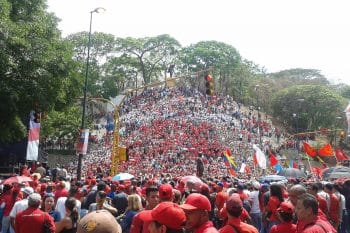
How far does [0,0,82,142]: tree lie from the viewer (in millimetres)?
18766

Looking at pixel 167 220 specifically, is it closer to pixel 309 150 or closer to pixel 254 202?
pixel 254 202

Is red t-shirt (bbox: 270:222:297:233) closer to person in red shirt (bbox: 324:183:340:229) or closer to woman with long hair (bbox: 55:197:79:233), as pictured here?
woman with long hair (bbox: 55:197:79:233)

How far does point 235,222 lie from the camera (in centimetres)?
462

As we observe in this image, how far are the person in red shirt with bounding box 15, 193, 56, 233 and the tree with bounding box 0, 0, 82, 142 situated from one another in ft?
41.7

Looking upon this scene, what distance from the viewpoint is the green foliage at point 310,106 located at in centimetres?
7125

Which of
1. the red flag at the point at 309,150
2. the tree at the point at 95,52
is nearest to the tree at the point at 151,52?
the tree at the point at 95,52

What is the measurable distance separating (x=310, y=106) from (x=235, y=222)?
7095 centimetres

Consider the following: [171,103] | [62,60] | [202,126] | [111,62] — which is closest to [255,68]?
[111,62]

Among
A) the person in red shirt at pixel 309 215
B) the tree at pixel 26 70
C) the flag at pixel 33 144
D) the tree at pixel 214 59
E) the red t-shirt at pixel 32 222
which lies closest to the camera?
the person in red shirt at pixel 309 215

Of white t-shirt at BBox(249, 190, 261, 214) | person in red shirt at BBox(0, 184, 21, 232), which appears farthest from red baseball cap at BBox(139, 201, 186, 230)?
white t-shirt at BBox(249, 190, 261, 214)

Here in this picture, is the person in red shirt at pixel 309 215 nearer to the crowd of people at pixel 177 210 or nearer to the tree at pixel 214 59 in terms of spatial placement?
the crowd of people at pixel 177 210

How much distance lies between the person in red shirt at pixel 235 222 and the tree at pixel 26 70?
50.7 ft

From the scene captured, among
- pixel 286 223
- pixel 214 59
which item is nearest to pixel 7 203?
pixel 286 223

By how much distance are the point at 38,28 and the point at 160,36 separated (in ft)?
184
